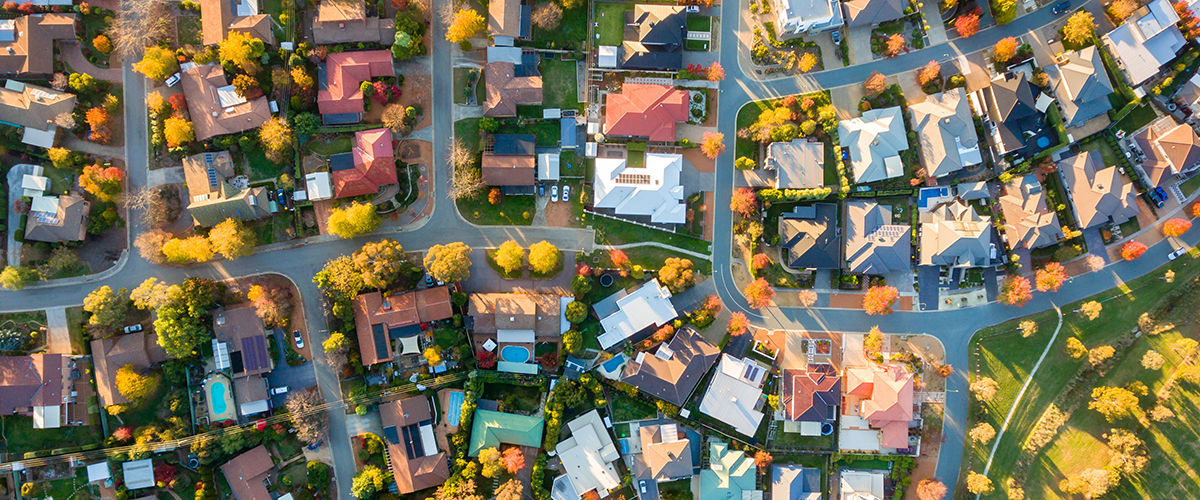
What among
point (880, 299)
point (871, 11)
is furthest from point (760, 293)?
point (871, 11)

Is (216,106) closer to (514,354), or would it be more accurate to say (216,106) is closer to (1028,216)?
(514,354)

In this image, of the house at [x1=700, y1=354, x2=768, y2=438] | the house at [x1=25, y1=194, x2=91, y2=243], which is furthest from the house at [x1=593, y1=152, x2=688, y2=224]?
the house at [x1=25, y1=194, x2=91, y2=243]

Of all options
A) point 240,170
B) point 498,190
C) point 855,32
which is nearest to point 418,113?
point 498,190

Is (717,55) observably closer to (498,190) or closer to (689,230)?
(689,230)

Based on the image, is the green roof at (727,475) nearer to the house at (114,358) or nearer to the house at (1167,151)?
the house at (1167,151)

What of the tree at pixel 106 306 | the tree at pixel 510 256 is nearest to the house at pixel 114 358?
the tree at pixel 106 306

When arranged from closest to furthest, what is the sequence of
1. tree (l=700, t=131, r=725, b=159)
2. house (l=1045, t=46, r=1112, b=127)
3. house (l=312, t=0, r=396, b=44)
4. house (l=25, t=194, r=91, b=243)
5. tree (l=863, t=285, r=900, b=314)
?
tree (l=700, t=131, r=725, b=159), house (l=25, t=194, r=91, b=243), tree (l=863, t=285, r=900, b=314), house (l=312, t=0, r=396, b=44), house (l=1045, t=46, r=1112, b=127)

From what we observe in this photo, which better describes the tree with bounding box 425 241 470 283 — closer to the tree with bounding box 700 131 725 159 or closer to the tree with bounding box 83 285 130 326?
the tree with bounding box 700 131 725 159
